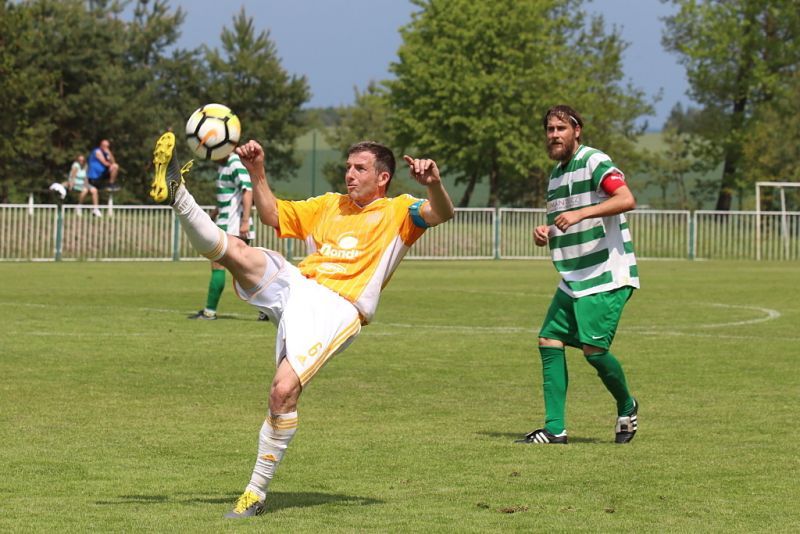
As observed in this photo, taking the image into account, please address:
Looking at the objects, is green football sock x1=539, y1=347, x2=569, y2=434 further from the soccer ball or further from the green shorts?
the soccer ball

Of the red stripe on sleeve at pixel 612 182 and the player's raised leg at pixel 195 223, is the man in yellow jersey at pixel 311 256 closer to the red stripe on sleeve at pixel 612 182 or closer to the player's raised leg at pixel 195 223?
the player's raised leg at pixel 195 223

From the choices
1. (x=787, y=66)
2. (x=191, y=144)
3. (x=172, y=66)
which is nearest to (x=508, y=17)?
(x=787, y=66)

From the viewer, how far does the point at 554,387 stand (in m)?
9.87

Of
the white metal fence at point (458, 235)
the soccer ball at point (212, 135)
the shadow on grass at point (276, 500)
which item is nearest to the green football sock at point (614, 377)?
the shadow on grass at point (276, 500)

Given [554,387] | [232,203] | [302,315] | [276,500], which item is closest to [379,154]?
[302,315]

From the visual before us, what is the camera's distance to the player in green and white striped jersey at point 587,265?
9.67 m

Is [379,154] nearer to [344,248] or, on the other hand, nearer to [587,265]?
[344,248]

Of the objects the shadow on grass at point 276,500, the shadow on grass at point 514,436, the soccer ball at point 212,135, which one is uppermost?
the soccer ball at point 212,135

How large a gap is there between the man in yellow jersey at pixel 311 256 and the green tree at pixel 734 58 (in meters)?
58.3

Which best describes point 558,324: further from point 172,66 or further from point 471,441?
point 172,66

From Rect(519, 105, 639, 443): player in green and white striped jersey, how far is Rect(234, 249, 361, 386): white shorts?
2427 millimetres

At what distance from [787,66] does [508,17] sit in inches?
596

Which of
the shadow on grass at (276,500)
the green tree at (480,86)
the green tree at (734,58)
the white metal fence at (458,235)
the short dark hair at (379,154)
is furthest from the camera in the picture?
the green tree at (734,58)

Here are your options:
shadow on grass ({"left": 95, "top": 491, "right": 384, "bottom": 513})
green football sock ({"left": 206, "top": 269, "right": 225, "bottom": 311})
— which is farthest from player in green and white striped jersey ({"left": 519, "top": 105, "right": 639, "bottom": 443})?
green football sock ({"left": 206, "top": 269, "right": 225, "bottom": 311})
